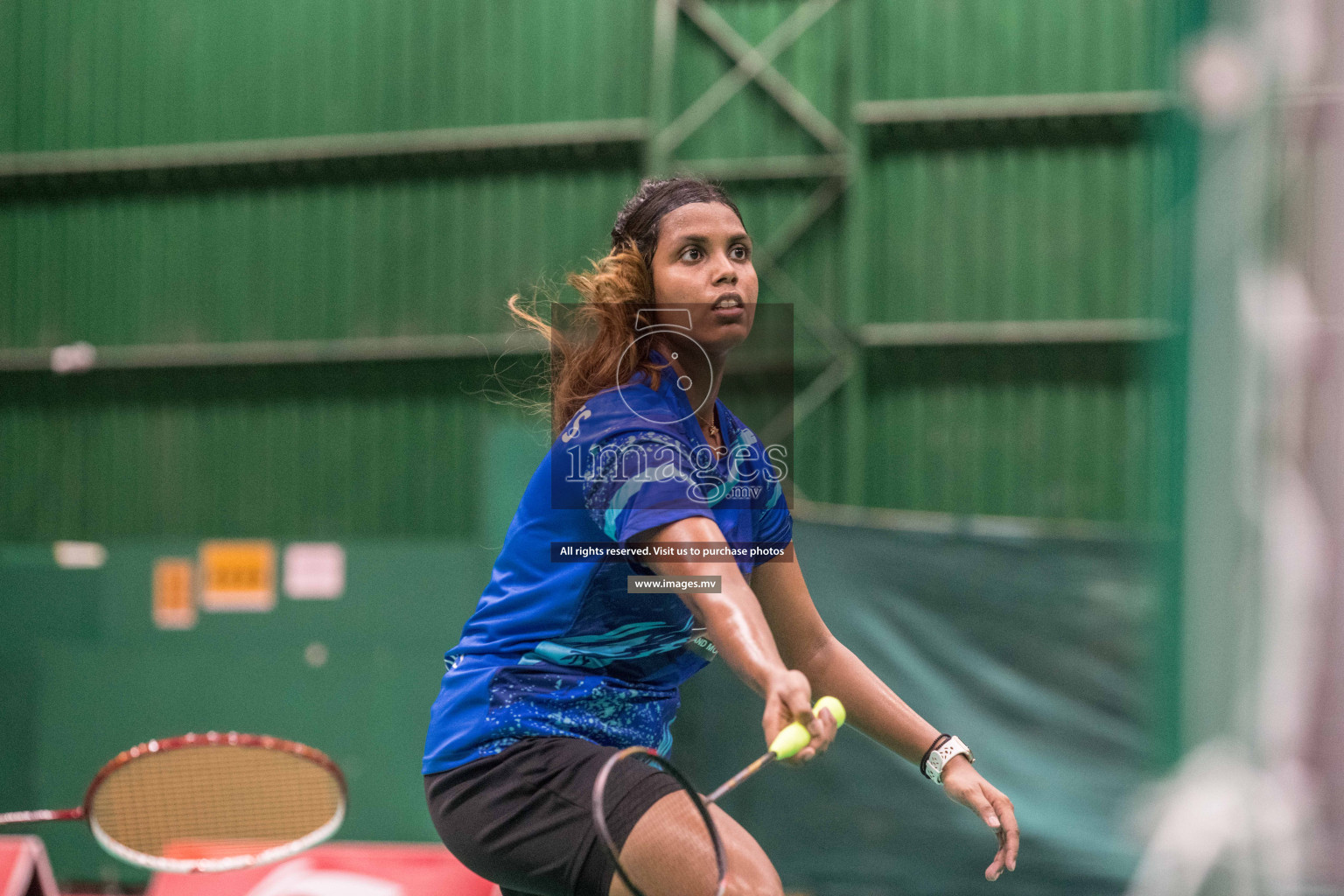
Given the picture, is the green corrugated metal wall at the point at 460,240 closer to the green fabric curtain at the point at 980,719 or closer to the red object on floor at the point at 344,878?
the green fabric curtain at the point at 980,719

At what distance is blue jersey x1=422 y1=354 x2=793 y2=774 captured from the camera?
68.9 inches

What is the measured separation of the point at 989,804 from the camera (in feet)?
6.18

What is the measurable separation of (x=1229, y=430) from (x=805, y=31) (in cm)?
793

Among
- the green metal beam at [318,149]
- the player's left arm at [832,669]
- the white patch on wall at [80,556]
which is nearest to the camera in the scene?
the player's left arm at [832,669]

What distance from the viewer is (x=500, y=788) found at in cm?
173

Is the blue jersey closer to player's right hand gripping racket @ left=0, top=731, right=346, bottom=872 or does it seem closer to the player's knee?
the player's knee

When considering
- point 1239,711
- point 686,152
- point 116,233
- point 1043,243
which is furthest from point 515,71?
point 1239,711

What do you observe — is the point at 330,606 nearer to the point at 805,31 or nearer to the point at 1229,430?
the point at 805,31

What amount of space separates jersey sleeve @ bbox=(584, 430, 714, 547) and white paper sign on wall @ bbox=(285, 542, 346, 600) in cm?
492

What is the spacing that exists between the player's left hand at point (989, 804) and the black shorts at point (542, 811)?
19.2 inches

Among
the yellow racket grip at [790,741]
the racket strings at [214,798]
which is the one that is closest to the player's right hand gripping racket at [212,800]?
A: the racket strings at [214,798]

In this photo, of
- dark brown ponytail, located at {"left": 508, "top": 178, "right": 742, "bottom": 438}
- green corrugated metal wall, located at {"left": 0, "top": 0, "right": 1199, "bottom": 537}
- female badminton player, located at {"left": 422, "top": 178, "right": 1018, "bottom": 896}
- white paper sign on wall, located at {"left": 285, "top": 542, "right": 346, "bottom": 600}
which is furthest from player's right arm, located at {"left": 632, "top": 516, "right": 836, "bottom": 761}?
green corrugated metal wall, located at {"left": 0, "top": 0, "right": 1199, "bottom": 537}

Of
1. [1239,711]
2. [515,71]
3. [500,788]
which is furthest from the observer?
[515,71]

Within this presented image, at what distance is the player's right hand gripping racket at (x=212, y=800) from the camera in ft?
8.75
